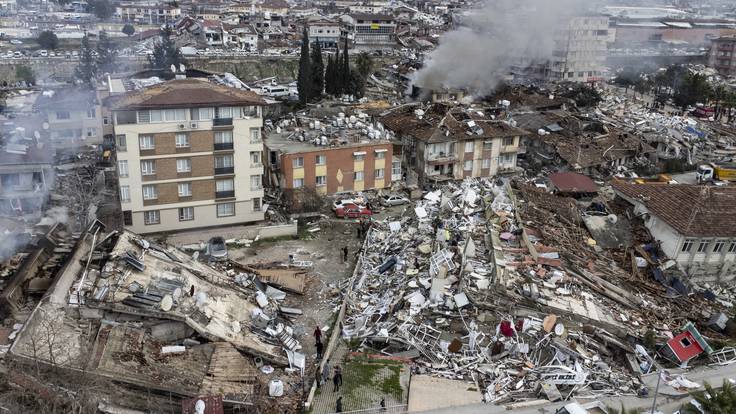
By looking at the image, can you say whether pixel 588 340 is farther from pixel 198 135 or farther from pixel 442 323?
pixel 198 135

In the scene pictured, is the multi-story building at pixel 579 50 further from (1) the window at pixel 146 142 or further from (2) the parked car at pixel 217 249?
(2) the parked car at pixel 217 249

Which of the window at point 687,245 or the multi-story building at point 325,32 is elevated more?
the multi-story building at point 325,32

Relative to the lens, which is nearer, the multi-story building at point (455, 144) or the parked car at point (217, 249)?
the parked car at point (217, 249)

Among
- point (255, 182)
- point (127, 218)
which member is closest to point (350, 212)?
point (255, 182)

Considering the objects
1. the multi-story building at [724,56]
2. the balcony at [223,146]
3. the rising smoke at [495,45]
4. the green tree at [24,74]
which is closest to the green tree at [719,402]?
the balcony at [223,146]

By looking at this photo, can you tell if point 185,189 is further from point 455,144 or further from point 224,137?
point 455,144

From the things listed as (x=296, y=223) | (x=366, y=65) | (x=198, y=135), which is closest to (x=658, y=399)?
(x=296, y=223)

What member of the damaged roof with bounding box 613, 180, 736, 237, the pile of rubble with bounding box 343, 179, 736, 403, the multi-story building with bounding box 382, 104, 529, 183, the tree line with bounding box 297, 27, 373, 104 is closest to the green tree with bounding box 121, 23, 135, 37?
the tree line with bounding box 297, 27, 373, 104

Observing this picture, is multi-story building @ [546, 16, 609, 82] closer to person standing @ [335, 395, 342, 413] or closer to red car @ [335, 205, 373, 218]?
red car @ [335, 205, 373, 218]
